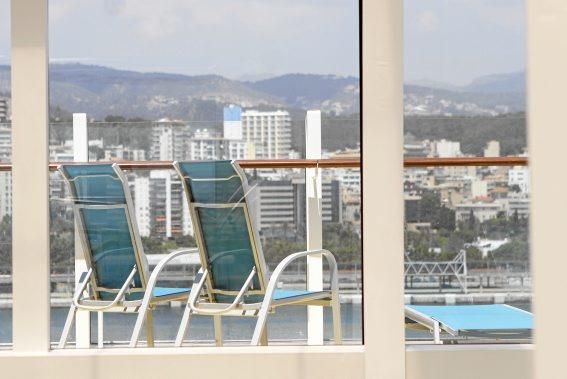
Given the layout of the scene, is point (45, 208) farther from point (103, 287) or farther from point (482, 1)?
point (482, 1)

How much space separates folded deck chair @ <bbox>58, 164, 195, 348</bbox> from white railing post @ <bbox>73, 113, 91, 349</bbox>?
2 cm

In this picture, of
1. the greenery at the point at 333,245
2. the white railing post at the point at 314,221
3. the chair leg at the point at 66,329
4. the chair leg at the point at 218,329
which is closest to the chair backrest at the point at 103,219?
the chair leg at the point at 66,329

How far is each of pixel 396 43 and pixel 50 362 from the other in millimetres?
1783

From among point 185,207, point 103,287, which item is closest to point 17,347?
point 103,287

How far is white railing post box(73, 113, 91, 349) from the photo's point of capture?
3389 mm

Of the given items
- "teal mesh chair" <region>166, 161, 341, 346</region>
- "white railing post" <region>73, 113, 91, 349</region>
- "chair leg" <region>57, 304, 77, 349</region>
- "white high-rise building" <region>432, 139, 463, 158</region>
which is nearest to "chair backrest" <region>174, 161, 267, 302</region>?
"teal mesh chair" <region>166, 161, 341, 346</region>

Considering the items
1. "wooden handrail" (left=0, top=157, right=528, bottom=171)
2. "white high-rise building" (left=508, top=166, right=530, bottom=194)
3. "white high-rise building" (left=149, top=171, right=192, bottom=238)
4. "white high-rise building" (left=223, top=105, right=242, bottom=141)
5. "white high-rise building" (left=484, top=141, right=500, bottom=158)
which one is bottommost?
"white high-rise building" (left=149, top=171, right=192, bottom=238)

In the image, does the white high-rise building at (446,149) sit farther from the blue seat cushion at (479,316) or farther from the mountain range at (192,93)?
the blue seat cushion at (479,316)

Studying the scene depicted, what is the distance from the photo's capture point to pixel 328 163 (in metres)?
3.40

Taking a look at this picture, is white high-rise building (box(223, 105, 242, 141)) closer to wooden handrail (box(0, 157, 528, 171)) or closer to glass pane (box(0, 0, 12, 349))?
wooden handrail (box(0, 157, 528, 171))

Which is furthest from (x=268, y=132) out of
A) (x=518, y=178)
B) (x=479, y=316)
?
(x=479, y=316)

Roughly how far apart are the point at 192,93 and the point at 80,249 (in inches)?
28.8

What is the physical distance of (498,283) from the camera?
11.2 ft

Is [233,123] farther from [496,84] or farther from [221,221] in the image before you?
[496,84]
